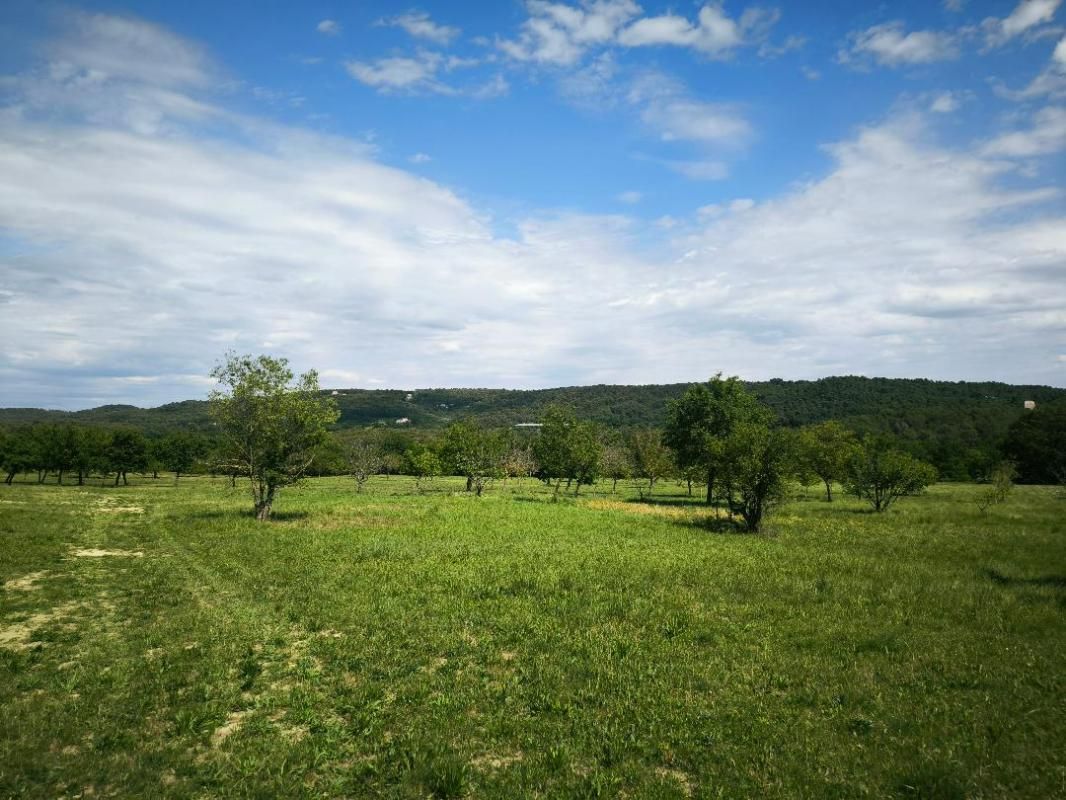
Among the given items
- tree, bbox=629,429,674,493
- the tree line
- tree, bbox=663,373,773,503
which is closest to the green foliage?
the tree line

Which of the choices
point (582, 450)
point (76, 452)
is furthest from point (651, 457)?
point (76, 452)

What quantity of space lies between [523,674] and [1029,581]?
22.5m

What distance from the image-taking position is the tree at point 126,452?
87125 mm

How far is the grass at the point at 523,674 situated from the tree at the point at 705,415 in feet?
98.9

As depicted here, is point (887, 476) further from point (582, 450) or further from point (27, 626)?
point (27, 626)

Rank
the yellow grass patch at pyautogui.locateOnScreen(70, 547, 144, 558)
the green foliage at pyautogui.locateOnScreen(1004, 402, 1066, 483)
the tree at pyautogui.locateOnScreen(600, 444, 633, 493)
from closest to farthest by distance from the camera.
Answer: the yellow grass patch at pyautogui.locateOnScreen(70, 547, 144, 558), the tree at pyautogui.locateOnScreen(600, 444, 633, 493), the green foliage at pyautogui.locateOnScreen(1004, 402, 1066, 483)

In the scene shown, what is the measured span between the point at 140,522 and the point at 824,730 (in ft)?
136

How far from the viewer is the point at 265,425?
38.8 metres

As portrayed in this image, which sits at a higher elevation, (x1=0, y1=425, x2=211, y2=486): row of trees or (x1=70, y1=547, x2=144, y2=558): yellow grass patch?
(x1=0, y1=425, x2=211, y2=486): row of trees

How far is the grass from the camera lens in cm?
866

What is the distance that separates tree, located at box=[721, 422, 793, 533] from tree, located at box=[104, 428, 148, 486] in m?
93.8

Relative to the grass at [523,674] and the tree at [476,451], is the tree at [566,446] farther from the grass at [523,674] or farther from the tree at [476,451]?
the grass at [523,674]

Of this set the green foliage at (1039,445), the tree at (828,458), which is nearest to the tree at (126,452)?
the tree at (828,458)

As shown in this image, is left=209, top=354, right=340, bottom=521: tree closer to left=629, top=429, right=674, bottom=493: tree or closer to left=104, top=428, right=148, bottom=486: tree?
left=629, top=429, right=674, bottom=493: tree
